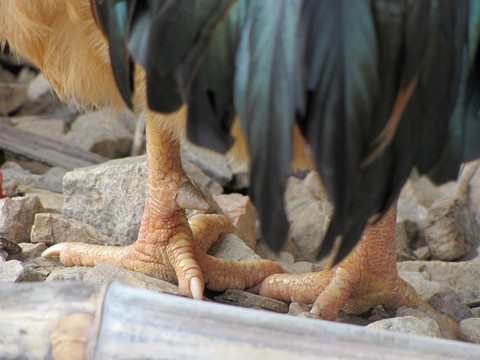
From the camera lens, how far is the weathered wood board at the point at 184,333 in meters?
0.97

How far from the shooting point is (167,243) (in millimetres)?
1825

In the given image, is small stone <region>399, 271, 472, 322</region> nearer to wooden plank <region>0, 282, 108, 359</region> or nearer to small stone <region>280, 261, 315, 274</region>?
small stone <region>280, 261, 315, 274</region>

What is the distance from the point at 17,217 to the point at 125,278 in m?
0.53

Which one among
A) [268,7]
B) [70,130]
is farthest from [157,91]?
[70,130]

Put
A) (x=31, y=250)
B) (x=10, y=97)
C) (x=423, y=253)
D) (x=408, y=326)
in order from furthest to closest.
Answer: (x=10, y=97) → (x=423, y=253) → (x=31, y=250) → (x=408, y=326)

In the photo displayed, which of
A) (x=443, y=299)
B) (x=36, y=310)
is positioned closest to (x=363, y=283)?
(x=443, y=299)

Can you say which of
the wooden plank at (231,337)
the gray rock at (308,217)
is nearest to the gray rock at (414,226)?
the gray rock at (308,217)

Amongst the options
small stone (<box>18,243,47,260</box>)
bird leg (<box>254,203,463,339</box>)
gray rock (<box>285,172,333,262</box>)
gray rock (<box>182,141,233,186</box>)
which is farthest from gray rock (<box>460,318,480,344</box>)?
gray rock (<box>182,141,233,186</box>)

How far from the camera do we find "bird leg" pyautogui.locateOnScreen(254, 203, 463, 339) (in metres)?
1.77

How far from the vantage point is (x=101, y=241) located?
2.10 metres

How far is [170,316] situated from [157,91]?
40 centimetres

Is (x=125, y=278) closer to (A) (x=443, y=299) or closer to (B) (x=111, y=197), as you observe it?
(B) (x=111, y=197)

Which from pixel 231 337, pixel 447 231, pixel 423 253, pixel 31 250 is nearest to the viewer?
pixel 231 337

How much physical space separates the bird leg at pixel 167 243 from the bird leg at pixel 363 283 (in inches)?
3.6
